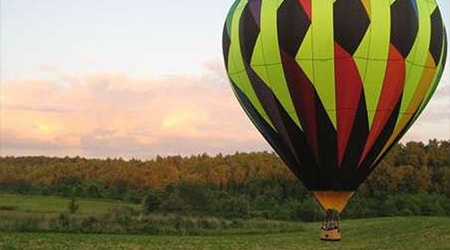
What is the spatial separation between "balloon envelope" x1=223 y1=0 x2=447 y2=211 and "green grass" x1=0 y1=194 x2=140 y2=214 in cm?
3760

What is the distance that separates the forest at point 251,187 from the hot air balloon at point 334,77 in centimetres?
2759

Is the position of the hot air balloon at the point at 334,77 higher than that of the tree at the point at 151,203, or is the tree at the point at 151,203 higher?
the hot air balloon at the point at 334,77

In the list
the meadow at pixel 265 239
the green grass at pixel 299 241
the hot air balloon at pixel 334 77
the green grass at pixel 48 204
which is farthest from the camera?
the green grass at pixel 48 204

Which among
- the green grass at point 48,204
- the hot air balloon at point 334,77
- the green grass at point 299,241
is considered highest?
the hot air balloon at point 334,77

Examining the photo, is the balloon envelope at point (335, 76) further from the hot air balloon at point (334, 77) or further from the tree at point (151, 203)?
the tree at point (151, 203)

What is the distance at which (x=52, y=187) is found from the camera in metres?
71.2

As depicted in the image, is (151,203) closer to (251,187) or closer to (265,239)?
(251,187)

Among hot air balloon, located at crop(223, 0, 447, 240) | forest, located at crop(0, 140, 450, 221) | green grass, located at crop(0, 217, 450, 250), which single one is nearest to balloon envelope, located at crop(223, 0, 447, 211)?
hot air balloon, located at crop(223, 0, 447, 240)

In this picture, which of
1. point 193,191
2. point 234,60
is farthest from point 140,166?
point 234,60

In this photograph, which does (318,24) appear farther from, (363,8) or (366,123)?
(366,123)

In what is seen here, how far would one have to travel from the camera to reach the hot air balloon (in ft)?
45.8

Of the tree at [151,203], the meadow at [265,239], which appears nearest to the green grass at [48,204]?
the tree at [151,203]

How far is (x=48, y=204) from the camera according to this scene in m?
57.4

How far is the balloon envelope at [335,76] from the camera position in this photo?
45.8ft
